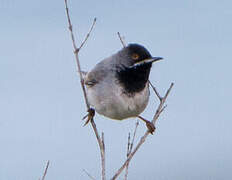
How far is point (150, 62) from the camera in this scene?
18.1 feet

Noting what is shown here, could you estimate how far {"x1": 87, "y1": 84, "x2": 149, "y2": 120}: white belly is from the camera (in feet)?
18.4

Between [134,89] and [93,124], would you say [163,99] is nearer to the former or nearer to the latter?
[134,89]

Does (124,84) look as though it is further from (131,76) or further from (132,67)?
(132,67)

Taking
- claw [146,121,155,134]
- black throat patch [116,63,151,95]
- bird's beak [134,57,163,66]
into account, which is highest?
bird's beak [134,57,163,66]

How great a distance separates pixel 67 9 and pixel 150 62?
4.45 feet

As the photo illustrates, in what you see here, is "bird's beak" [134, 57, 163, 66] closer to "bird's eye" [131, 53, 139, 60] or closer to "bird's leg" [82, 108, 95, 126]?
"bird's eye" [131, 53, 139, 60]

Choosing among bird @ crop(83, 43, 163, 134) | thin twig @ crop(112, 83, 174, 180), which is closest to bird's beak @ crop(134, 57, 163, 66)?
bird @ crop(83, 43, 163, 134)

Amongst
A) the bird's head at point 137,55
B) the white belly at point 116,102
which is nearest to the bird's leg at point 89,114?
the white belly at point 116,102

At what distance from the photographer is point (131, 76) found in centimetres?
570

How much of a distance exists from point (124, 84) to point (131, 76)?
0.52 ft

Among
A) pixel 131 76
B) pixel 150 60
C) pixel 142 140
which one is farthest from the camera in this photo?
pixel 131 76

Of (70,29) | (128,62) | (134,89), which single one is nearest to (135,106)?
(134,89)

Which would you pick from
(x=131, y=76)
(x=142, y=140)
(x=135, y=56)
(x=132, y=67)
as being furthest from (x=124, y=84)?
(x=142, y=140)

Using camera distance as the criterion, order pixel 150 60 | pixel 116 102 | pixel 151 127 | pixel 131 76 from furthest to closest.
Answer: pixel 151 127 → pixel 131 76 → pixel 116 102 → pixel 150 60
